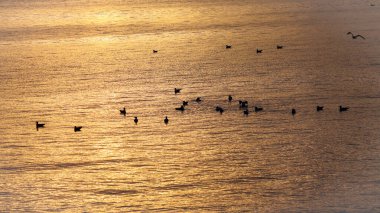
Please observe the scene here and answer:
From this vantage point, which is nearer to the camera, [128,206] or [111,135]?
[128,206]

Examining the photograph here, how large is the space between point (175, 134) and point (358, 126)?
11.3 metres

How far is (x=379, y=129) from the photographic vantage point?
189 ft

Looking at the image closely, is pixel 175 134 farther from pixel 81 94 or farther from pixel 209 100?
pixel 81 94

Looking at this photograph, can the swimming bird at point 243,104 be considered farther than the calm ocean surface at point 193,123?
Yes

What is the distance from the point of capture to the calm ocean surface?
1805 inches

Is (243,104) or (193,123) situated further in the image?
(243,104)

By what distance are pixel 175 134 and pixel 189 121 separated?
3.32 metres

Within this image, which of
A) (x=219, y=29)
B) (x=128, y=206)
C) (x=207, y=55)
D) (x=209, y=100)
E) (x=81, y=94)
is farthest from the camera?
(x=219, y=29)

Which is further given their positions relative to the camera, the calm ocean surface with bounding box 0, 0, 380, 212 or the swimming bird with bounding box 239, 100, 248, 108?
the swimming bird with bounding box 239, 100, 248, 108

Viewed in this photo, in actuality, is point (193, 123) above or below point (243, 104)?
below

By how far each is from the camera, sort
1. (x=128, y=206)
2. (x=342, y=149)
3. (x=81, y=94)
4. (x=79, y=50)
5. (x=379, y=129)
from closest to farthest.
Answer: (x=128, y=206)
(x=342, y=149)
(x=379, y=129)
(x=81, y=94)
(x=79, y=50)

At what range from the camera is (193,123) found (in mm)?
60500

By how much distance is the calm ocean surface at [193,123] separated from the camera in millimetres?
45844

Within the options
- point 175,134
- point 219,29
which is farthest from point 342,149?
point 219,29
